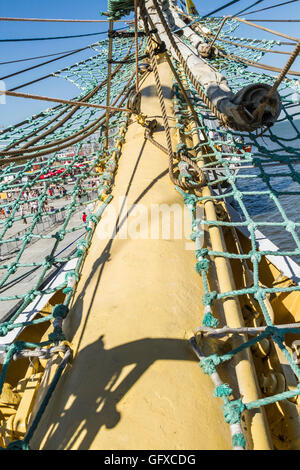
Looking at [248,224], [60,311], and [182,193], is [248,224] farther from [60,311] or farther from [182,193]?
[60,311]

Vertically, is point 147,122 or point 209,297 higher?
point 147,122

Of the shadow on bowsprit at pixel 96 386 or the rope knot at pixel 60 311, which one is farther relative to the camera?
the rope knot at pixel 60 311

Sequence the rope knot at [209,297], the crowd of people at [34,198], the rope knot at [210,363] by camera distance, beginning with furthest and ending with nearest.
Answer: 1. the crowd of people at [34,198]
2. the rope knot at [209,297]
3. the rope knot at [210,363]

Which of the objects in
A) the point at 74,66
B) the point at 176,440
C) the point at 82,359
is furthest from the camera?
the point at 74,66

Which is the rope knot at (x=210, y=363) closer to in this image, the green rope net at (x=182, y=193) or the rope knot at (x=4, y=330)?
the green rope net at (x=182, y=193)

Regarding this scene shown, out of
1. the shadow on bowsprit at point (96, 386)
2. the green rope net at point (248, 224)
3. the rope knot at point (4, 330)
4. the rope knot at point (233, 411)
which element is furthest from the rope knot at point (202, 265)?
the rope knot at point (4, 330)

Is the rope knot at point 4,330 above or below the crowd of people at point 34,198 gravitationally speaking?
below

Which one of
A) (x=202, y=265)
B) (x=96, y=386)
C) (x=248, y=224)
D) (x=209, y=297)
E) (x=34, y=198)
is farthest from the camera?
(x=34, y=198)

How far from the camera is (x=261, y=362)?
1.35m

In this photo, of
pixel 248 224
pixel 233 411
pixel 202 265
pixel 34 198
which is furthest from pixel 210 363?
pixel 34 198

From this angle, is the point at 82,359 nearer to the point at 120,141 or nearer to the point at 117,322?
the point at 117,322

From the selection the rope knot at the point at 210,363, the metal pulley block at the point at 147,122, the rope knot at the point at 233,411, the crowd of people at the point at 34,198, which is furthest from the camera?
the crowd of people at the point at 34,198
